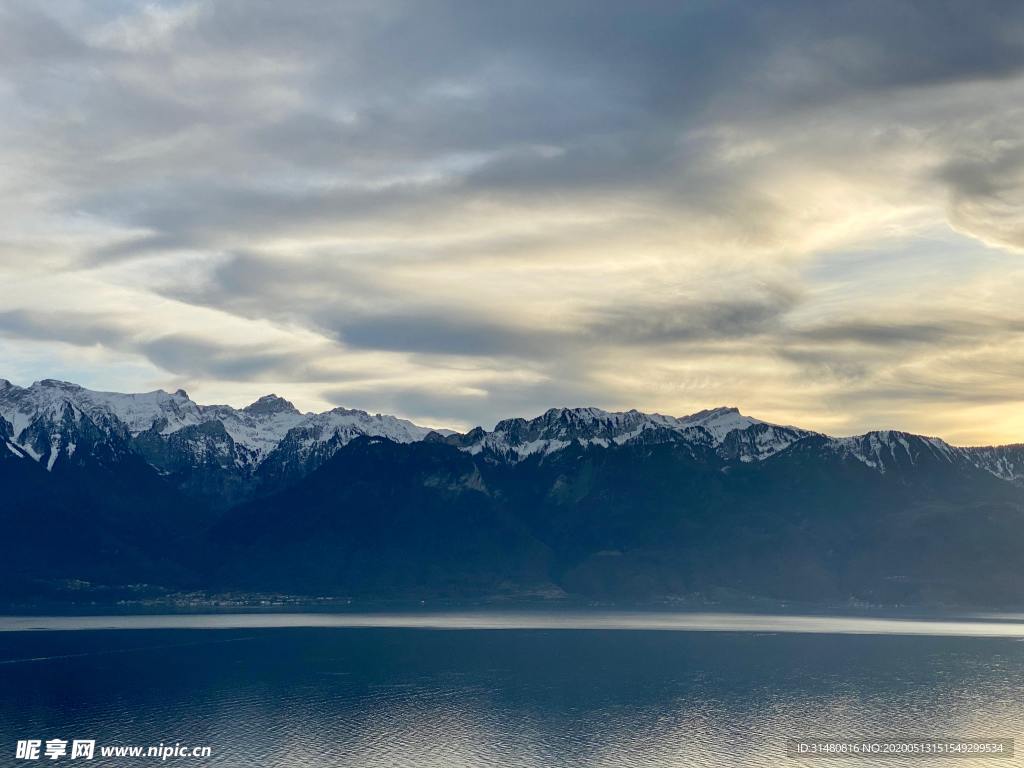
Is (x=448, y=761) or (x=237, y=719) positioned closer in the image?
(x=448, y=761)

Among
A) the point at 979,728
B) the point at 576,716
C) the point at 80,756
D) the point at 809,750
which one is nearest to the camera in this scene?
the point at 80,756

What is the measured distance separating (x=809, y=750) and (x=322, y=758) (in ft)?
224

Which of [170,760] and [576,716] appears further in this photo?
[576,716]

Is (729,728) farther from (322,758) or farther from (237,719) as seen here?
(237,719)

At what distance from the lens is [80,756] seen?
155 meters

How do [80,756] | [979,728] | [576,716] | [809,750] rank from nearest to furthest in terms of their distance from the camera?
[80,756] → [809,750] → [979,728] → [576,716]

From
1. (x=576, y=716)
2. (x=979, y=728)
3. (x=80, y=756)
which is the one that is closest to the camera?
(x=80, y=756)

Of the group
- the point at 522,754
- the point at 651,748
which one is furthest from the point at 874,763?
the point at 522,754

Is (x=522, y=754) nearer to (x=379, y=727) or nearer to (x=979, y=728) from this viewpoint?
(x=379, y=727)

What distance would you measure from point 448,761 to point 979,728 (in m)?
84.0

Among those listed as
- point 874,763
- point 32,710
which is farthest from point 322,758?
point 874,763

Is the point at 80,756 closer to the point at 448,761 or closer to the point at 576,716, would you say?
the point at 448,761

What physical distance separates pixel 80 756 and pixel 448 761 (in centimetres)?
4859

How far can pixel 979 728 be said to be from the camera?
183 m
